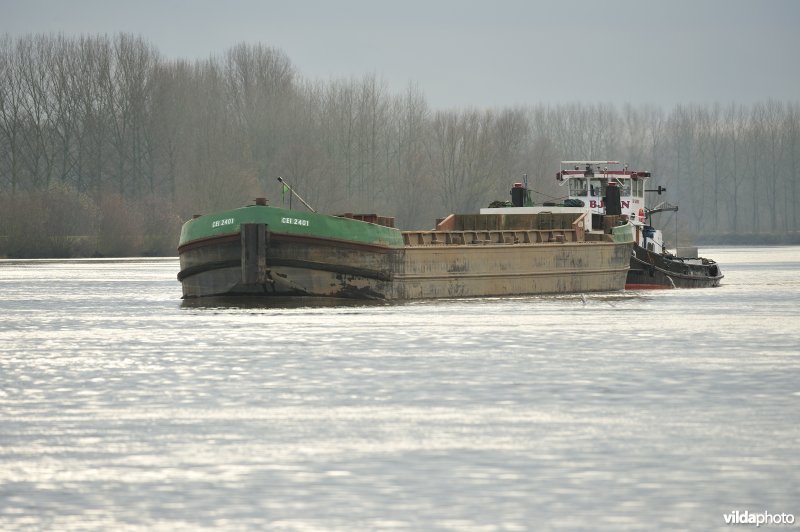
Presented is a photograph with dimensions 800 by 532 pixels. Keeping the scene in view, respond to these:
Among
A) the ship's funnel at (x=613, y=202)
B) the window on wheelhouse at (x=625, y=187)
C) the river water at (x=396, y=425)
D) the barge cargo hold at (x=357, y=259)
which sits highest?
the window on wheelhouse at (x=625, y=187)

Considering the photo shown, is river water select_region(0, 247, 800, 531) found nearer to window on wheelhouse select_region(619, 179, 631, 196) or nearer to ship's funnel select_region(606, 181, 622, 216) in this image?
ship's funnel select_region(606, 181, 622, 216)

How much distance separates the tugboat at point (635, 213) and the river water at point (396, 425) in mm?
18445

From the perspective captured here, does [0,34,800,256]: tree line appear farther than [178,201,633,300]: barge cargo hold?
Yes

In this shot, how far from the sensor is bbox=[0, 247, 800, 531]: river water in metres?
10.4

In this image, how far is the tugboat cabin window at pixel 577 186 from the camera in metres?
48.6

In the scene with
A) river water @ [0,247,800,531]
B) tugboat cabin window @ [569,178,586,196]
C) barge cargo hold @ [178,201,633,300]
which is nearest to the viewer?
river water @ [0,247,800,531]

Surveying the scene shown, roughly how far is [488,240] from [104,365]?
63.6 feet

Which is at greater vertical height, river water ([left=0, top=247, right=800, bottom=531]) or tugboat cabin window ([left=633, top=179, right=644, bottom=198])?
tugboat cabin window ([left=633, top=179, right=644, bottom=198])

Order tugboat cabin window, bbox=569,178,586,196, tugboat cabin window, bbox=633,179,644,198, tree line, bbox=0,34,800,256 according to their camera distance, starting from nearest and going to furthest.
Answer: tugboat cabin window, bbox=569,178,586,196
tugboat cabin window, bbox=633,179,644,198
tree line, bbox=0,34,800,256

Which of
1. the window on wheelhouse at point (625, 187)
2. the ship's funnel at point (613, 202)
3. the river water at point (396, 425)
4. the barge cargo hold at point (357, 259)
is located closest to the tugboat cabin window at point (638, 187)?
the window on wheelhouse at point (625, 187)

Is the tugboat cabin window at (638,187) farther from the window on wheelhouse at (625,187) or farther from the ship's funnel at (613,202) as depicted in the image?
the ship's funnel at (613,202)

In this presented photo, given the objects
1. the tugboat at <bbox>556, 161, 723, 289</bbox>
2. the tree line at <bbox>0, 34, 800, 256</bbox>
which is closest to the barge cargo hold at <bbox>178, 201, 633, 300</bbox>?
the tugboat at <bbox>556, 161, 723, 289</bbox>

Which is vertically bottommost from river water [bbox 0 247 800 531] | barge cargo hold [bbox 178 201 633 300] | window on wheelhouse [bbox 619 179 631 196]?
river water [bbox 0 247 800 531]

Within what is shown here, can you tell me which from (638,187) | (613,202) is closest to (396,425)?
(613,202)
